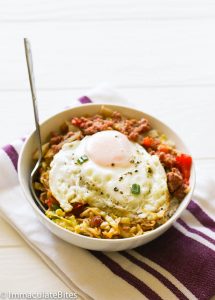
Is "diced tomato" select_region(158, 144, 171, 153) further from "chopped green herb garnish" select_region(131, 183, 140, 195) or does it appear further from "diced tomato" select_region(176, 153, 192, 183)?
"chopped green herb garnish" select_region(131, 183, 140, 195)

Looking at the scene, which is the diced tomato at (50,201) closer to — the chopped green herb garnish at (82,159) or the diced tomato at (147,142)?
the chopped green herb garnish at (82,159)

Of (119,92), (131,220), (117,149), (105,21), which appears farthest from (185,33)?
(131,220)

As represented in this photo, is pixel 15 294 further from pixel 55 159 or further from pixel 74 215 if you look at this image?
pixel 55 159

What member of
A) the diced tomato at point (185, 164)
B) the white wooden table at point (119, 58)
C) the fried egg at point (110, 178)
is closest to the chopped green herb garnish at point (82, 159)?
the fried egg at point (110, 178)

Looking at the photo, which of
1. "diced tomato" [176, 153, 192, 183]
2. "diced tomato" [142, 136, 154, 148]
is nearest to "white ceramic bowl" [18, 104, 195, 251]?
"diced tomato" [176, 153, 192, 183]

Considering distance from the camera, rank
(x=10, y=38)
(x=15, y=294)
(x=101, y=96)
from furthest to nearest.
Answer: (x=10, y=38) → (x=101, y=96) → (x=15, y=294)

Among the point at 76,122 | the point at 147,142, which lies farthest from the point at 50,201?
the point at 147,142
